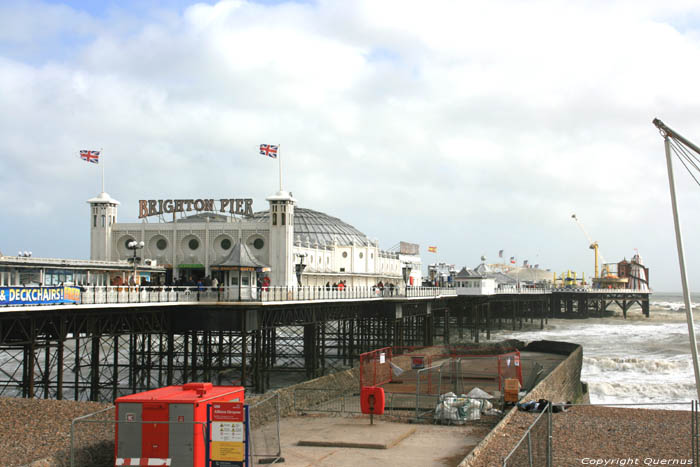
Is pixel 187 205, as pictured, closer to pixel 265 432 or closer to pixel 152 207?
pixel 152 207

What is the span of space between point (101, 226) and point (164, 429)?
4497 centimetres

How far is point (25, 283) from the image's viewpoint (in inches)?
1193

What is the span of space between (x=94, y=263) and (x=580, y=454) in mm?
26586

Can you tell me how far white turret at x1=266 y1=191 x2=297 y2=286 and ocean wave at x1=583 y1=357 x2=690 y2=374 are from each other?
25.9 m

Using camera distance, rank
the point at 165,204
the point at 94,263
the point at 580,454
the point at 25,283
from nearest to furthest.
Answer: the point at 580,454 < the point at 25,283 < the point at 94,263 < the point at 165,204

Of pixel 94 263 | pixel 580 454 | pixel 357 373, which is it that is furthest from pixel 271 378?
pixel 580 454

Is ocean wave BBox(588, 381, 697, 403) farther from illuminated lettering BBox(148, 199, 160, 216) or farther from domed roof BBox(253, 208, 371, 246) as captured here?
domed roof BBox(253, 208, 371, 246)

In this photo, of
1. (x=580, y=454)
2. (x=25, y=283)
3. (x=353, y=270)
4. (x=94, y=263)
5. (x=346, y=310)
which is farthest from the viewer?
(x=353, y=270)

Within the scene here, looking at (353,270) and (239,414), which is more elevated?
(353,270)

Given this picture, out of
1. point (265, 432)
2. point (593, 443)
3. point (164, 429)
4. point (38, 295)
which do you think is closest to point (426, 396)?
point (593, 443)

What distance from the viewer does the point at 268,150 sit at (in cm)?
5419

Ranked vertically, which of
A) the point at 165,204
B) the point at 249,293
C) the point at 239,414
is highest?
the point at 165,204

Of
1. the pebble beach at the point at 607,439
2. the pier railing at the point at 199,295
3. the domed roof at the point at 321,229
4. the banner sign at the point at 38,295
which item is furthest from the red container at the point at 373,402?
the domed roof at the point at 321,229

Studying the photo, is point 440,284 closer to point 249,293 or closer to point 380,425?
point 249,293
